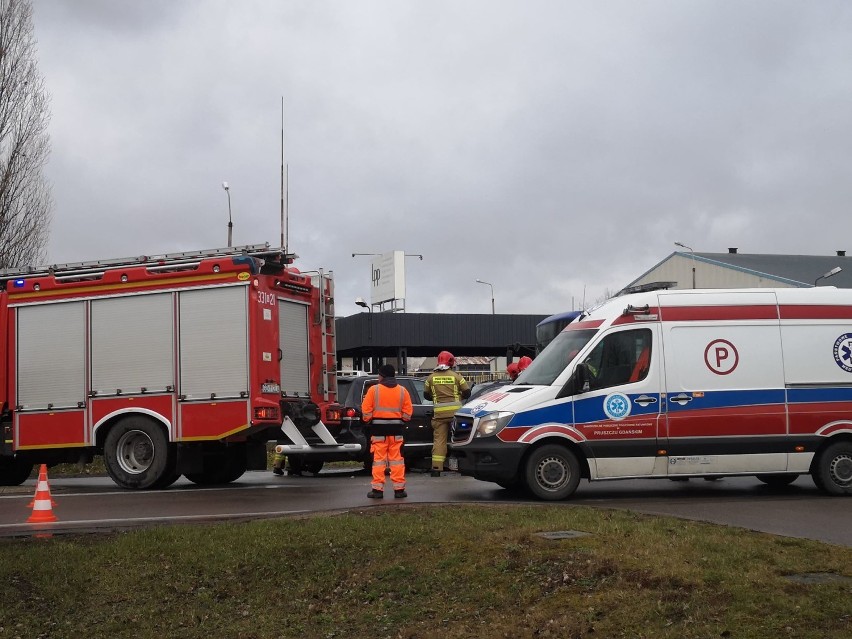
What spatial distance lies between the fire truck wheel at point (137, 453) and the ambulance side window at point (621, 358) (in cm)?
622

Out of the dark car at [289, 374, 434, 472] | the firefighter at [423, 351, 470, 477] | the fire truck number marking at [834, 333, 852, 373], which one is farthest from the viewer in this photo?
the dark car at [289, 374, 434, 472]

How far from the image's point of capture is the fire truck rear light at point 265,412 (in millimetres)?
14797

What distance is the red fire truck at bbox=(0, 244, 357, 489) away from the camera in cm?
1505

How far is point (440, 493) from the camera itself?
1374 cm

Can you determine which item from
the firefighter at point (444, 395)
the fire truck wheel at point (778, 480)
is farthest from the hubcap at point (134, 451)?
the fire truck wheel at point (778, 480)

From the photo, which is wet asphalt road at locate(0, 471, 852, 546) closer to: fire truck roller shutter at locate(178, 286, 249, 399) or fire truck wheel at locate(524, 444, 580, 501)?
fire truck wheel at locate(524, 444, 580, 501)

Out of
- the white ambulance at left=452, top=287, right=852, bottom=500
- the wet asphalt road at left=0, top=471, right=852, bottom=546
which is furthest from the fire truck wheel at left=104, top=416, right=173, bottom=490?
the white ambulance at left=452, top=287, right=852, bottom=500

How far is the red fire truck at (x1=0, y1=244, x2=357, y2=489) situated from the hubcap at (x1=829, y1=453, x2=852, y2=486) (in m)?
6.96

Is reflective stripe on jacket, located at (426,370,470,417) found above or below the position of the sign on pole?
below

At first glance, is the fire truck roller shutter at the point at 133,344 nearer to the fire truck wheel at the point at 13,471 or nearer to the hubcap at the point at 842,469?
the fire truck wheel at the point at 13,471

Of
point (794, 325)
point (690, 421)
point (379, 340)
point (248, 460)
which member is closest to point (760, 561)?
point (690, 421)

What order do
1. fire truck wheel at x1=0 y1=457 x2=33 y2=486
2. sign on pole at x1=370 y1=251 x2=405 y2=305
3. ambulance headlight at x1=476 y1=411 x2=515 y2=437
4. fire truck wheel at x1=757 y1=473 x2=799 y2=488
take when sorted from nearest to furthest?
1. ambulance headlight at x1=476 y1=411 x2=515 y2=437
2. fire truck wheel at x1=757 y1=473 x2=799 y2=488
3. fire truck wheel at x1=0 y1=457 x2=33 y2=486
4. sign on pole at x1=370 y1=251 x2=405 y2=305

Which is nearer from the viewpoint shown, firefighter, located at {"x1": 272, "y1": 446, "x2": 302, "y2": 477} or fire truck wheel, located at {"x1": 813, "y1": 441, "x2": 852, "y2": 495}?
fire truck wheel, located at {"x1": 813, "y1": 441, "x2": 852, "y2": 495}

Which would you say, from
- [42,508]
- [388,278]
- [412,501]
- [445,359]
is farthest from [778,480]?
[388,278]
